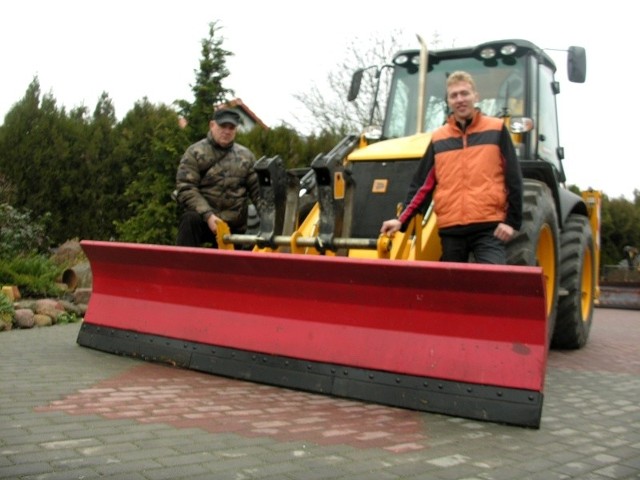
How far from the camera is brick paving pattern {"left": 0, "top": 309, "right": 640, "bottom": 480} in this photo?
356 centimetres

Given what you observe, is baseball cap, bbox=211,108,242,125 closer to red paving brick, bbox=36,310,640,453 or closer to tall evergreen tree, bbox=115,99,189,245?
red paving brick, bbox=36,310,640,453

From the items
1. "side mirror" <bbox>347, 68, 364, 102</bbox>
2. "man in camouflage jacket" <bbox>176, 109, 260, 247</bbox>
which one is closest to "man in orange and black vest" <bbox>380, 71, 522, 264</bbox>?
"man in camouflage jacket" <bbox>176, 109, 260, 247</bbox>

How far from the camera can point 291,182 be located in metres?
6.50

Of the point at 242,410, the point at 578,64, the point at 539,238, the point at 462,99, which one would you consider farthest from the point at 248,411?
the point at 578,64

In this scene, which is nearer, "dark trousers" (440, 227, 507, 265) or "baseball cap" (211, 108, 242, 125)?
"dark trousers" (440, 227, 507, 265)

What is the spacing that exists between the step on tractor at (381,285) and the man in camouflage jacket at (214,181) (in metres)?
0.53

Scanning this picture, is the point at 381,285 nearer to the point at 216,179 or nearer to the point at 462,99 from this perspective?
the point at 462,99

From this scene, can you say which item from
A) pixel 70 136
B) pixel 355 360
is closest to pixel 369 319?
pixel 355 360

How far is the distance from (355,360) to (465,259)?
1.03 meters

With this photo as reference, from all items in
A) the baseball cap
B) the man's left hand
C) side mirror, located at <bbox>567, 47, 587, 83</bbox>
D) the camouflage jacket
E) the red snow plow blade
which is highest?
side mirror, located at <bbox>567, 47, 587, 83</bbox>

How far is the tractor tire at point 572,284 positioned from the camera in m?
7.69

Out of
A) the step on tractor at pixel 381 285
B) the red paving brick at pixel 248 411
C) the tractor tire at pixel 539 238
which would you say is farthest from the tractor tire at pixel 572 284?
the red paving brick at pixel 248 411

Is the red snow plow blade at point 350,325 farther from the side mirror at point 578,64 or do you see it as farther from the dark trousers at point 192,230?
the side mirror at point 578,64

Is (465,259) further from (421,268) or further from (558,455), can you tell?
(558,455)
